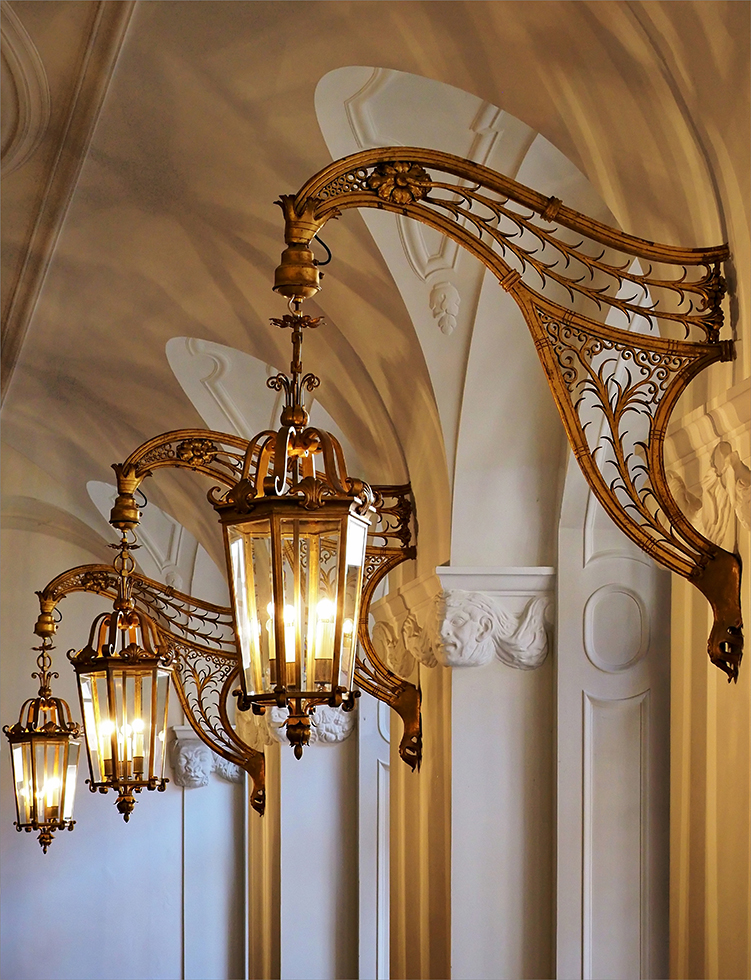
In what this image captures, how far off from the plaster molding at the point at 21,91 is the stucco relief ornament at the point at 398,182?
123 inches

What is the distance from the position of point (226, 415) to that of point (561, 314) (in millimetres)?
7156

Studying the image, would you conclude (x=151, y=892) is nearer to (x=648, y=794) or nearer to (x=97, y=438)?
(x=97, y=438)

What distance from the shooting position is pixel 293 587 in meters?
3.84

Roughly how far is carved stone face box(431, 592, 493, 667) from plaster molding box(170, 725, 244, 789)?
8.54 metres

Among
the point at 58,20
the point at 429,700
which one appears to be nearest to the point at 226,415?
the point at 429,700

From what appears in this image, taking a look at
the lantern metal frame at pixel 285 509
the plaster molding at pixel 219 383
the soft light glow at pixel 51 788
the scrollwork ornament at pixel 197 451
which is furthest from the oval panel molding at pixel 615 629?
the soft light glow at pixel 51 788

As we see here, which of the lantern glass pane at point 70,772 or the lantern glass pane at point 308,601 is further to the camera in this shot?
the lantern glass pane at point 70,772

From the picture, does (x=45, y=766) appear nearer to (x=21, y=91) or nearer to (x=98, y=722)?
(x=98, y=722)

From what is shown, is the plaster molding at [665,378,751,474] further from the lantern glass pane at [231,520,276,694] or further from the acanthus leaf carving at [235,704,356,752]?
the acanthus leaf carving at [235,704,356,752]

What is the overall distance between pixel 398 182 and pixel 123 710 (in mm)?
4321

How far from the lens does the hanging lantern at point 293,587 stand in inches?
149

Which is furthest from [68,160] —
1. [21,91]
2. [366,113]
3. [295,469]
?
[295,469]

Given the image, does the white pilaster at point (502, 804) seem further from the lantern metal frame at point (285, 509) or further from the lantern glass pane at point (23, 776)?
the lantern glass pane at point (23, 776)

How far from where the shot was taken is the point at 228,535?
3930 millimetres
